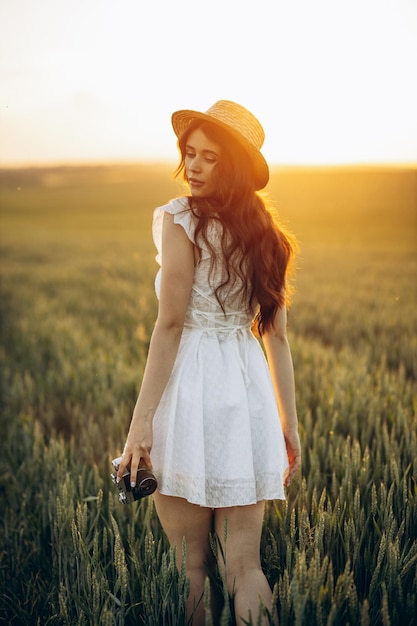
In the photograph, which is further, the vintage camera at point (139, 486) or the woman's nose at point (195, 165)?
the woman's nose at point (195, 165)

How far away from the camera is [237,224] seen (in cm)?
181

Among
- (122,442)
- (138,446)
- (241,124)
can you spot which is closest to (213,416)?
(138,446)

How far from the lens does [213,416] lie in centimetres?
177

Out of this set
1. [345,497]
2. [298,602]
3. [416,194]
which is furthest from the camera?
[416,194]

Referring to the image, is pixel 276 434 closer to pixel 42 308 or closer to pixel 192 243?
pixel 192 243

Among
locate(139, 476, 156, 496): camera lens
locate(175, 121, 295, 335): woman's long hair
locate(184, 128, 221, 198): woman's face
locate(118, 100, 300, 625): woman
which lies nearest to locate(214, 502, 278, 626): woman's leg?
locate(118, 100, 300, 625): woman

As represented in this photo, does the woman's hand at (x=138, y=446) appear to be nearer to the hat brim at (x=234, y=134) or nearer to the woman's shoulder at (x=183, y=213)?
the woman's shoulder at (x=183, y=213)

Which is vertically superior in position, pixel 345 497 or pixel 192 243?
pixel 192 243

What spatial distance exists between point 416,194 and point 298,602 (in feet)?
92.6

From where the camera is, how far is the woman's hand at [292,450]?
210 cm

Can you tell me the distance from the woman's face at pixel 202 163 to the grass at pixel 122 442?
2.35ft

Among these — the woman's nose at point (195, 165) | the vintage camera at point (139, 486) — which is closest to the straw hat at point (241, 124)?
the woman's nose at point (195, 165)

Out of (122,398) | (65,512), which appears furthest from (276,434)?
(122,398)

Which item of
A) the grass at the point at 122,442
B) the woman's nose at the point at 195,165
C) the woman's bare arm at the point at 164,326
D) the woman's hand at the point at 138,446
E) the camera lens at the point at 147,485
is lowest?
the grass at the point at 122,442
